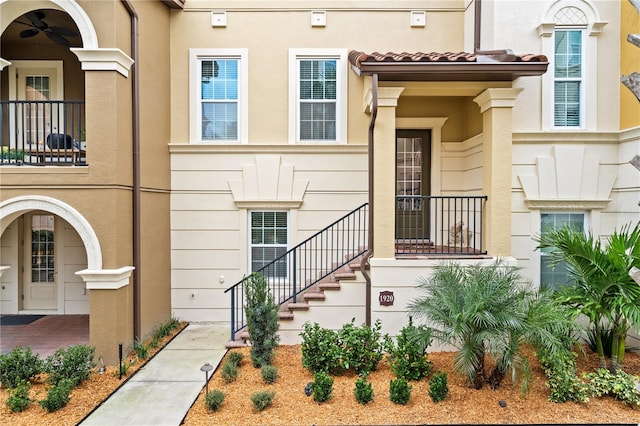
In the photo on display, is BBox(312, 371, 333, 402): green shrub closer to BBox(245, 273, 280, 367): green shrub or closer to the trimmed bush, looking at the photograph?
BBox(245, 273, 280, 367): green shrub

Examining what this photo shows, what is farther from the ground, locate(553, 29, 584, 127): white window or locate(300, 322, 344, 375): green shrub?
locate(553, 29, 584, 127): white window

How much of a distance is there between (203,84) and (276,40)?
1850 mm

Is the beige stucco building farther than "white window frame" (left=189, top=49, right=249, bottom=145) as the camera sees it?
No

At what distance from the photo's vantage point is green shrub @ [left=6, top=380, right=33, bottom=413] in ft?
14.7

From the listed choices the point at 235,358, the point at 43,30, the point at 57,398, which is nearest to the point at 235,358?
the point at 235,358

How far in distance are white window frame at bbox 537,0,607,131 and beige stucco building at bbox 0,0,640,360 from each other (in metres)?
0.03

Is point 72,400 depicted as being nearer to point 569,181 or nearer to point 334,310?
point 334,310

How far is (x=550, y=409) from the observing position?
14.8 ft

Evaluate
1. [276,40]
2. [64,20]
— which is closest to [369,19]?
[276,40]

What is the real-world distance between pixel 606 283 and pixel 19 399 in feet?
25.7

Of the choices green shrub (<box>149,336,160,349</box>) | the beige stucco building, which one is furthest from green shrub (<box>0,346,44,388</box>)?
green shrub (<box>149,336,160,349</box>)

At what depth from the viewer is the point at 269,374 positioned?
5117mm

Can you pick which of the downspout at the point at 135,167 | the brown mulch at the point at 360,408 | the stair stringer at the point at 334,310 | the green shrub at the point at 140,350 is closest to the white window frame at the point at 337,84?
the downspout at the point at 135,167

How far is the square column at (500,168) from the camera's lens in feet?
20.4
